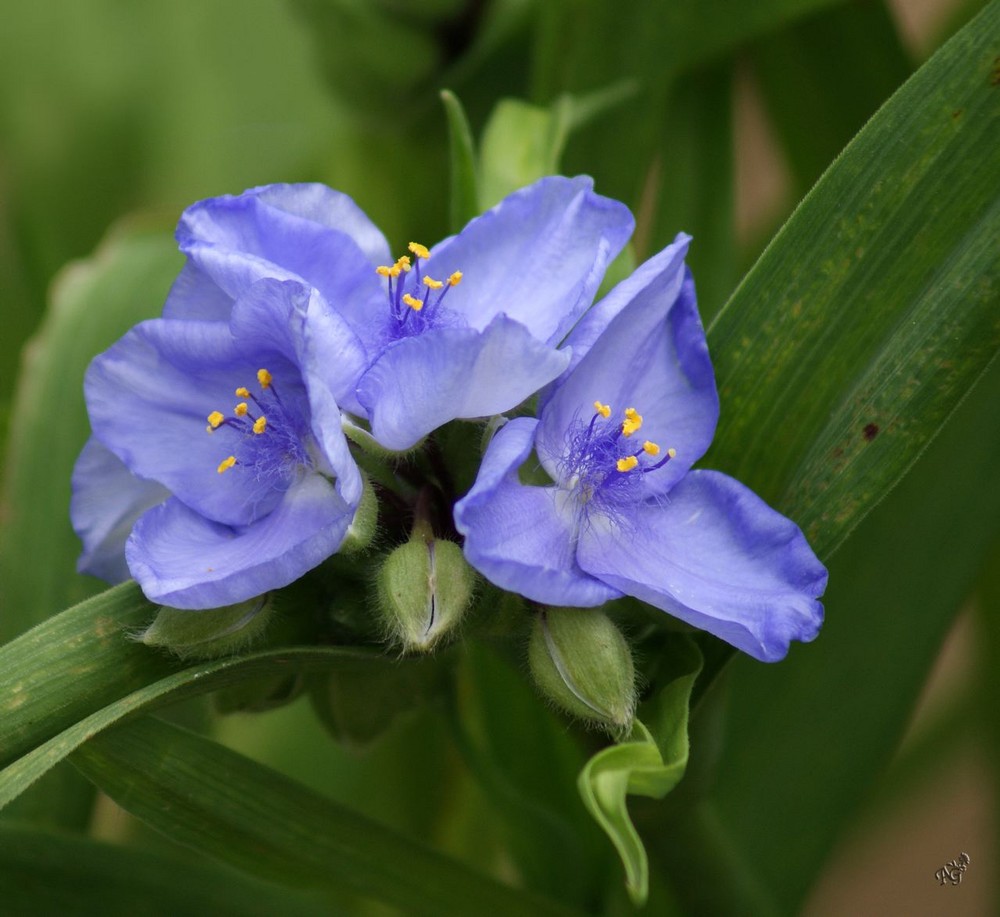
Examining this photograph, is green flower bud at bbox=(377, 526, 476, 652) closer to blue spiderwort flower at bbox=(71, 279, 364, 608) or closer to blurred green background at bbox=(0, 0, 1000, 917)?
blue spiderwort flower at bbox=(71, 279, 364, 608)

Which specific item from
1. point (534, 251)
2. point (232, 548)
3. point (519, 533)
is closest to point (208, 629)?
point (232, 548)

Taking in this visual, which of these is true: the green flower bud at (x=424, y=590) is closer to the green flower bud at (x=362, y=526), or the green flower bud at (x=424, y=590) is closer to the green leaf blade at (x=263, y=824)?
the green flower bud at (x=362, y=526)

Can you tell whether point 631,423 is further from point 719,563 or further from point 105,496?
point 105,496

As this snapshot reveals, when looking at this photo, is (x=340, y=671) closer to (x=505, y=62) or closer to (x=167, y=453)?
(x=167, y=453)

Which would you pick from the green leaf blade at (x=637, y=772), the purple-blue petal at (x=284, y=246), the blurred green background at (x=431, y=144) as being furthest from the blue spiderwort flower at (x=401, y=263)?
the blurred green background at (x=431, y=144)

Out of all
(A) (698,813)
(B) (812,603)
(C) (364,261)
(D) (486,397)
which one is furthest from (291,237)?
(A) (698,813)

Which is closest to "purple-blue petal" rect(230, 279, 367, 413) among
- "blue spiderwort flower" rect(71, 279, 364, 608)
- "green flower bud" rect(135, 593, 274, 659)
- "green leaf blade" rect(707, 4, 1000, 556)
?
"blue spiderwort flower" rect(71, 279, 364, 608)

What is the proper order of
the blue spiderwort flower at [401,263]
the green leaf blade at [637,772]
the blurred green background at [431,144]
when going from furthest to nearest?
the blurred green background at [431,144]
the blue spiderwort flower at [401,263]
the green leaf blade at [637,772]
